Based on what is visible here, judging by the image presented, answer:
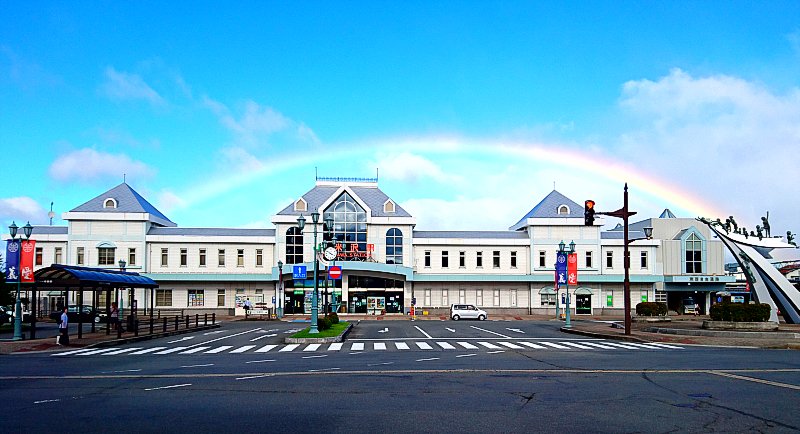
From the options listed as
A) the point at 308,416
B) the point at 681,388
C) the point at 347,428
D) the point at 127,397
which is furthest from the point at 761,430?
the point at 127,397

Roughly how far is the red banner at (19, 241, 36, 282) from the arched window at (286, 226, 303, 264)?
1290 inches

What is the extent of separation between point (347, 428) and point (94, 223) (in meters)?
58.0

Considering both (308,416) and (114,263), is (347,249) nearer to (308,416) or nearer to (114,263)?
(114,263)

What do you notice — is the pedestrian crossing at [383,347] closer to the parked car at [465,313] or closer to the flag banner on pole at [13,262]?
the flag banner on pole at [13,262]

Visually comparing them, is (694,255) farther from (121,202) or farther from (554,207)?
(121,202)

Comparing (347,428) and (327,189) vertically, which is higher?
(327,189)

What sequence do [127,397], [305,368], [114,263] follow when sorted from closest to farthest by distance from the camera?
1. [127,397]
2. [305,368]
3. [114,263]

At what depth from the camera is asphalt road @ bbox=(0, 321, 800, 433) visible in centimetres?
927

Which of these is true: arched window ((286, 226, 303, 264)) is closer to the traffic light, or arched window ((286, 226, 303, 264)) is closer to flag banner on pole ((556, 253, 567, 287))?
flag banner on pole ((556, 253, 567, 287))

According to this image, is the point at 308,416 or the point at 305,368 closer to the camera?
the point at 308,416

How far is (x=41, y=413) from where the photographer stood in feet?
33.5

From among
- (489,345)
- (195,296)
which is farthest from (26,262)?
(195,296)

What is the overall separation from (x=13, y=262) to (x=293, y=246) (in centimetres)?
3309

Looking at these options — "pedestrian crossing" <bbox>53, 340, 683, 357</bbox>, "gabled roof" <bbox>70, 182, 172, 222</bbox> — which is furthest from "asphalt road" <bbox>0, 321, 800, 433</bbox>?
"gabled roof" <bbox>70, 182, 172, 222</bbox>
